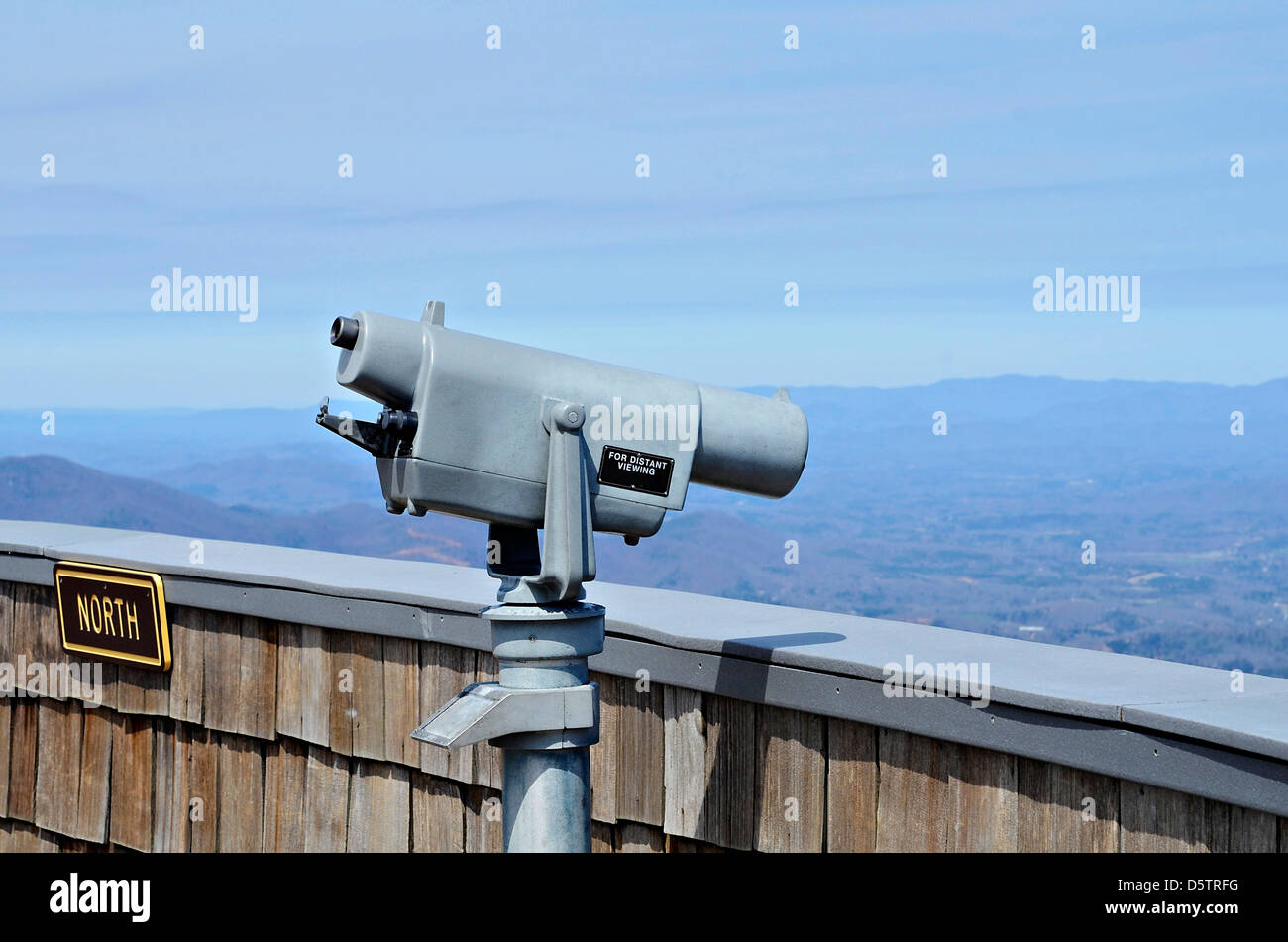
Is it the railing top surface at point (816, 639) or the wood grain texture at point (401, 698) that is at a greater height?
the railing top surface at point (816, 639)

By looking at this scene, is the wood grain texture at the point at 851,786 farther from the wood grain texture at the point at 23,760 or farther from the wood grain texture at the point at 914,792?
the wood grain texture at the point at 23,760

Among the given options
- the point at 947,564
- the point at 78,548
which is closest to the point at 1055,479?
the point at 947,564

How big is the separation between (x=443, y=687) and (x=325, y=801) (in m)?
0.54

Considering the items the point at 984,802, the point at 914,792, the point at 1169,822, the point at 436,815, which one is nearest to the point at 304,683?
the point at 436,815

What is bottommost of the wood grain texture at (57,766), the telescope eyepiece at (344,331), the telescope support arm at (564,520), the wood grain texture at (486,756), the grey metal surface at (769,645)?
the wood grain texture at (57,766)

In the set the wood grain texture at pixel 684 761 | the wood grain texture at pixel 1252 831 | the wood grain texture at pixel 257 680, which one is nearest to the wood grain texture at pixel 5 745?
the wood grain texture at pixel 257 680

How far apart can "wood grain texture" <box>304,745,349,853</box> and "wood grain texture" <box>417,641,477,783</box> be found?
0.30 metres

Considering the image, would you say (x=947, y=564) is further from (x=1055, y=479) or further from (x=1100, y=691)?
(x=1100, y=691)

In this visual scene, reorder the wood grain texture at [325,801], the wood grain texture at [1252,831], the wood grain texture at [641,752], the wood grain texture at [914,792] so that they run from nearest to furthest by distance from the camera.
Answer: the wood grain texture at [1252,831]
the wood grain texture at [914,792]
the wood grain texture at [641,752]
the wood grain texture at [325,801]

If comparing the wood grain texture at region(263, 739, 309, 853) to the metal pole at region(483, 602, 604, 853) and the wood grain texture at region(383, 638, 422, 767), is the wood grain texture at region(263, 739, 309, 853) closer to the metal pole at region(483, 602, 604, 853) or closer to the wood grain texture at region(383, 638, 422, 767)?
the wood grain texture at region(383, 638, 422, 767)

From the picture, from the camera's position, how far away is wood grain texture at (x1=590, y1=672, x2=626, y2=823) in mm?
2576

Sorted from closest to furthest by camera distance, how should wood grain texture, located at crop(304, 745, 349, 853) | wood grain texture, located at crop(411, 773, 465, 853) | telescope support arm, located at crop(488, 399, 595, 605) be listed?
telescope support arm, located at crop(488, 399, 595, 605)
wood grain texture, located at crop(411, 773, 465, 853)
wood grain texture, located at crop(304, 745, 349, 853)

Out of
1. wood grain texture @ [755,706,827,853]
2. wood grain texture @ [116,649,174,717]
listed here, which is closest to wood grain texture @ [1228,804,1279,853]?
wood grain texture @ [755,706,827,853]

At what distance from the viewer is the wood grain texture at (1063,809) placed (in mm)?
1860
